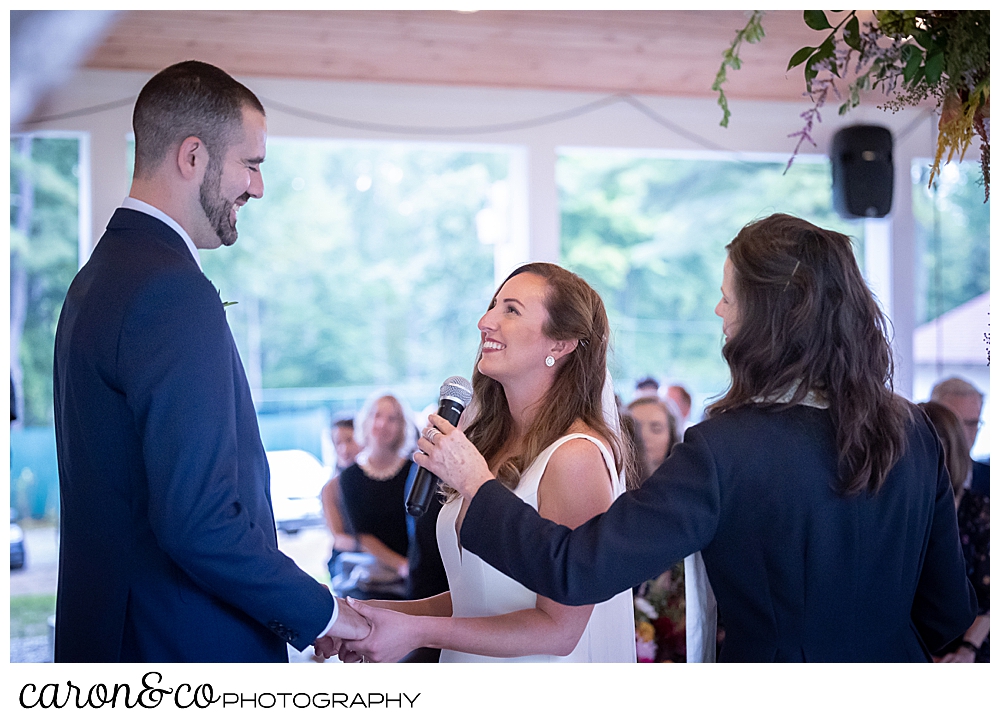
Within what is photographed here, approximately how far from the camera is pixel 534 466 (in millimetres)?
2002

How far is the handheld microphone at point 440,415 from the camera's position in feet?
5.90

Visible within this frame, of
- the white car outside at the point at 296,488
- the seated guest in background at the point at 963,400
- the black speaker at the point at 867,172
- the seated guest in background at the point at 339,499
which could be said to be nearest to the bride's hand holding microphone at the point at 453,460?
the seated guest in background at the point at 339,499

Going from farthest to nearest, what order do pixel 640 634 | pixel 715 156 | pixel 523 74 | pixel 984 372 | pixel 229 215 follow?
1. pixel 984 372
2. pixel 715 156
3. pixel 523 74
4. pixel 640 634
5. pixel 229 215

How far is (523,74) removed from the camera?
5355mm

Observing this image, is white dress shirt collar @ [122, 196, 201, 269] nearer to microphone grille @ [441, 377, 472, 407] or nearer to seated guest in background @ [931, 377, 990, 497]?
microphone grille @ [441, 377, 472, 407]

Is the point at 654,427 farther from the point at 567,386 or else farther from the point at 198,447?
the point at 198,447

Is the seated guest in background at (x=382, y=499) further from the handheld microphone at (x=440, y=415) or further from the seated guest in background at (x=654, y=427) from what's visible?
the handheld microphone at (x=440, y=415)

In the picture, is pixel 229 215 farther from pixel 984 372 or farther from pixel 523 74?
pixel 984 372

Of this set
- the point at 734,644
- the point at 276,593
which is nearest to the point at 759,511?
the point at 734,644

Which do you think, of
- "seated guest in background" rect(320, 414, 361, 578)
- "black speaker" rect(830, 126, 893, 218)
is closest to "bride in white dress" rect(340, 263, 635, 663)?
"seated guest in background" rect(320, 414, 361, 578)

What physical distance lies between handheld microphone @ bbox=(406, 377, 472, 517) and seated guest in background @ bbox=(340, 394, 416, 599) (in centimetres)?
209

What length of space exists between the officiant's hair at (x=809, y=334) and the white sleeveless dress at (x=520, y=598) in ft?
1.43
